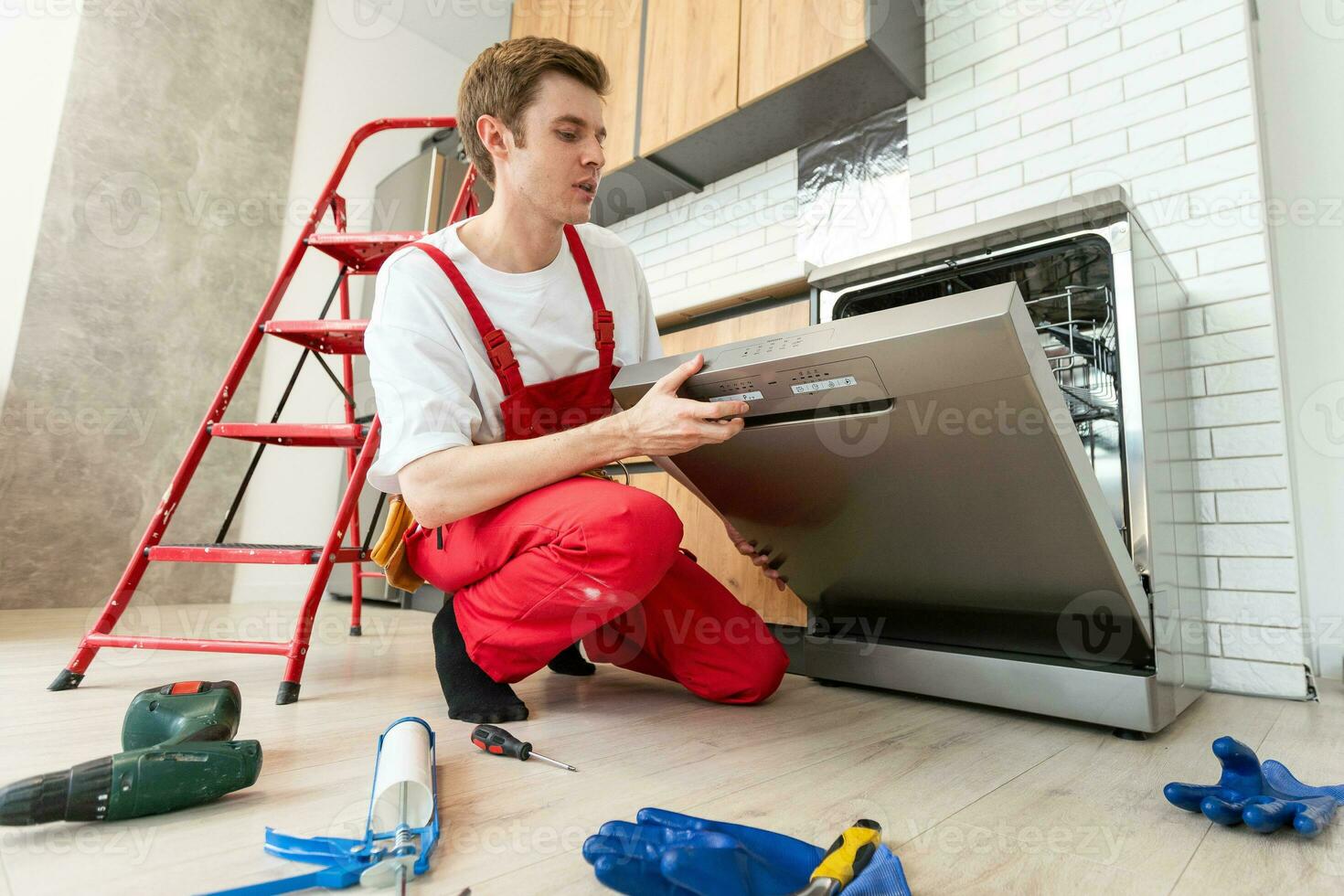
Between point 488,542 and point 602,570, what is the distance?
222 millimetres

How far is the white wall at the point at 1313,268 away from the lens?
5.76 feet

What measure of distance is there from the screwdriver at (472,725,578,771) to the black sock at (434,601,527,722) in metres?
0.18

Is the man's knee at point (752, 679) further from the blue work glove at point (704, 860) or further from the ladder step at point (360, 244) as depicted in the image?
the ladder step at point (360, 244)

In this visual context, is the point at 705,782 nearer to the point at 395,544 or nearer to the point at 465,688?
the point at 465,688

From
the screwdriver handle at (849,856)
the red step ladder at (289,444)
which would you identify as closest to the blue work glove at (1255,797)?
the screwdriver handle at (849,856)

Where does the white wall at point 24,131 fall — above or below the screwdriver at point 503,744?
above

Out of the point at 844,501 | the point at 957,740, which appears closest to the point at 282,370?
the point at 844,501

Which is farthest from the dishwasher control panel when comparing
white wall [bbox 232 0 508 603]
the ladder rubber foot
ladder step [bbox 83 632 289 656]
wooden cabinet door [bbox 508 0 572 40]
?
white wall [bbox 232 0 508 603]

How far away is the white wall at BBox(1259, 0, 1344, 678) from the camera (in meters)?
1.76

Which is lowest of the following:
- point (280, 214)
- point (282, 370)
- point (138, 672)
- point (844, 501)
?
point (138, 672)

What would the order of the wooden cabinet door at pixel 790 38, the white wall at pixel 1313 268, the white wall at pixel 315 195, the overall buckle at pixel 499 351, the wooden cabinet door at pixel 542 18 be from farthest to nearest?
the white wall at pixel 315 195, the wooden cabinet door at pixel 542 18, the wooden cabinet door at pixel 790 38, the white wall at pixel 1313 268, the overall buckle at pixel 499 351

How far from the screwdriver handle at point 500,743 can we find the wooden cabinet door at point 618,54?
2.37 meters

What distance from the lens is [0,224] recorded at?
2.81m

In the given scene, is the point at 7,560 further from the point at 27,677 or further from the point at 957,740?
the point at 957,740
